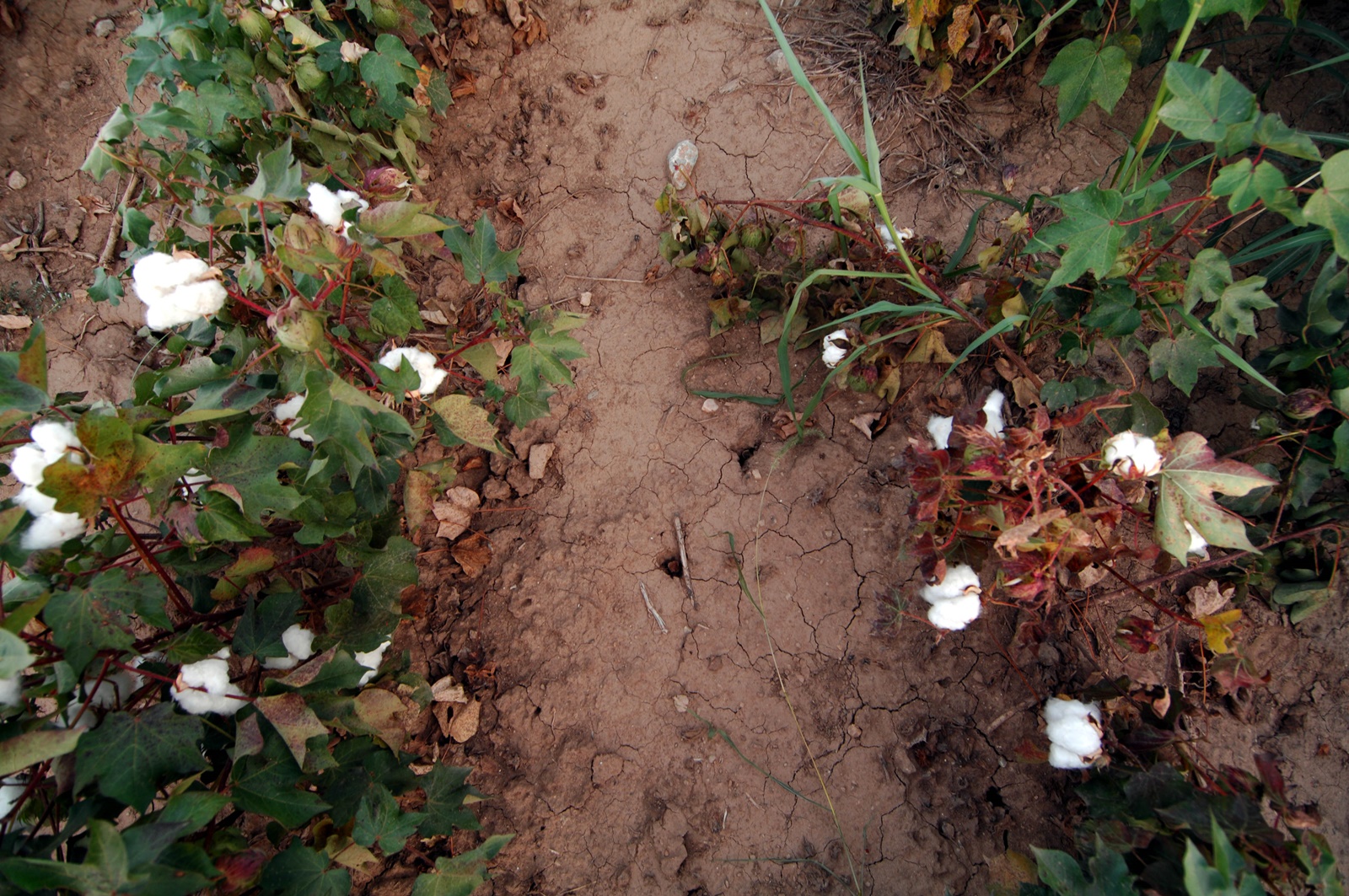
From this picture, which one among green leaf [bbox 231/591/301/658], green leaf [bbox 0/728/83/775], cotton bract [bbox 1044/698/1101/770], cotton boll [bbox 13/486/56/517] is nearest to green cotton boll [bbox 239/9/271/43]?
cotton boll [bbox 13/486/56/517]

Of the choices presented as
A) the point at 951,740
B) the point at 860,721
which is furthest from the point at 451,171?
the point at 951,740

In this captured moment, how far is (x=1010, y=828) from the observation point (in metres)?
1.84

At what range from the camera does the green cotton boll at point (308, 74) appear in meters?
1.91

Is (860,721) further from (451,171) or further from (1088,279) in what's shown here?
(451,171)

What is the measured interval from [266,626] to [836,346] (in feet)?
5.20

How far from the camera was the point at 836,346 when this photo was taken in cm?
200

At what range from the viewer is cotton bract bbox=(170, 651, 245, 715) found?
4.43ft

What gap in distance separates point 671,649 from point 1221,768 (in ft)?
4.28

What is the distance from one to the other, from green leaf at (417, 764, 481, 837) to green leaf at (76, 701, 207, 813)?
513 millimetres

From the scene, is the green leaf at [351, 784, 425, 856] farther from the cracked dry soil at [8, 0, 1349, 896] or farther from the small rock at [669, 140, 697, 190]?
the small rock at [669, 140, 697, 190]

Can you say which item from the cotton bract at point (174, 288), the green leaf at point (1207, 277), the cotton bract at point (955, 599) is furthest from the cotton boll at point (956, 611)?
the cotton bract at point (174, 288)

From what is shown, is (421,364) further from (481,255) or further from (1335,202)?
(1335,202)

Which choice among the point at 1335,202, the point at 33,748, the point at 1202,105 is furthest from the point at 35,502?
the point at 1335,202

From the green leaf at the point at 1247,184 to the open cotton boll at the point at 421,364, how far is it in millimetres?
1672
